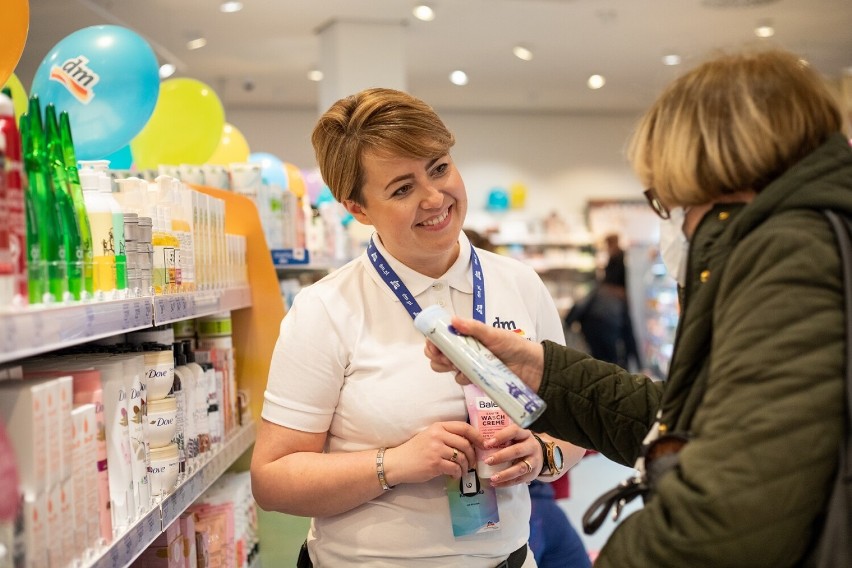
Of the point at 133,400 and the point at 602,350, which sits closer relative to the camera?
the point at 133,400

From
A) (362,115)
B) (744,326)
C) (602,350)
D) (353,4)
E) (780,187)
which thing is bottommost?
(602,350)

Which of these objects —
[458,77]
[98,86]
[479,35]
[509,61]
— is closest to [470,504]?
[98,86]

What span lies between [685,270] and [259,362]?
6.24 feet

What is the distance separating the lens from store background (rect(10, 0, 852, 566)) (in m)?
7.73

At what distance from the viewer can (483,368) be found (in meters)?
1.54

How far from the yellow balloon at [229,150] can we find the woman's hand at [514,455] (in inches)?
139

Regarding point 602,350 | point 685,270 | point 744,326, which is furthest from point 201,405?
point 602,350

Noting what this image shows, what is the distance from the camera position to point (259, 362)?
2984 millimetres

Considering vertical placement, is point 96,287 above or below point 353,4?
below

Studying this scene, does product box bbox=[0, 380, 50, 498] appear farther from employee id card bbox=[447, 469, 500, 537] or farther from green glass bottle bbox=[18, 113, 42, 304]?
employee id card bbox=[447, 469, 500, 537]

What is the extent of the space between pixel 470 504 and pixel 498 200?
11.1 metres

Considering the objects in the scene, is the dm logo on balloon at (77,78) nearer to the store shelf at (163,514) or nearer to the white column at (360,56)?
the store shelf at (163,514)

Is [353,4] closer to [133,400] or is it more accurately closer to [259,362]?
[259,362]

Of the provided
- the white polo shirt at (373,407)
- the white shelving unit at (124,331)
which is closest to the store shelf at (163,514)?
the white shelving unit at (124,331)
